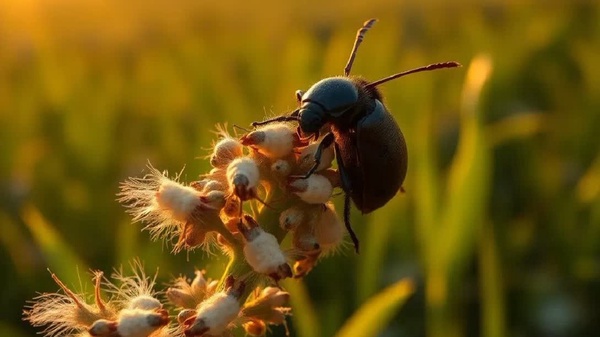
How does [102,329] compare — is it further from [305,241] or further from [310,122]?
[310,122]

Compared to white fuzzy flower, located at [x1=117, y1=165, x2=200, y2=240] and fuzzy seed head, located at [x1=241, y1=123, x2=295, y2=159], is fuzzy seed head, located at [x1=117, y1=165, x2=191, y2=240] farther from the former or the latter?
fuzzy seed head, located at [x1=241, y1=123, x2=295, y2=159]

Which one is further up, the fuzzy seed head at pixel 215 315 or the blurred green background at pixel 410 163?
the blurred green background at pixel 410 163

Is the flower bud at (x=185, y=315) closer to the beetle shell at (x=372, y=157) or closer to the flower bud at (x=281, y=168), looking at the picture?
the flower bud at (x=281, y=168)

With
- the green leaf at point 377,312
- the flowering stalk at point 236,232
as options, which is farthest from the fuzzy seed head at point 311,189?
the green leaf at point 377,312

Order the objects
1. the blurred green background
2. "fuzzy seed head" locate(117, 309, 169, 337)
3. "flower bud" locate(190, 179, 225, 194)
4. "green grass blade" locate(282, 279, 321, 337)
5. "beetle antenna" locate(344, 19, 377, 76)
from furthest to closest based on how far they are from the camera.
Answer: the blurred green background < "green grass blade" locate(282, 279, 321, 337) < "beetle antenna" locate(344, 19, 377, 76) < "flower bud" locate(190, 179, 225, 194) < "fuzzy seed head" locate(117, 309, 169, 337)

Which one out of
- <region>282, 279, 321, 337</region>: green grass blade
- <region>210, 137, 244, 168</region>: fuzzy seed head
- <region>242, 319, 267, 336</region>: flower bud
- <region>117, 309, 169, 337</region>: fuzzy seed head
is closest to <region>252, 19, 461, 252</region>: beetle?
<region>210, 137, 244, 168</region>: fuzzy seed head

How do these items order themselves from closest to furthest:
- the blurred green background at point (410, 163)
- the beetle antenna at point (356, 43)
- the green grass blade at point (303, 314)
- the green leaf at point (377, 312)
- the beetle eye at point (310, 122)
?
the beetle eye at point (310, 122)
the beetle antenna at point (356, 43)
the green leaf at point (377, 312)
the green grass blade at point (303, 314)
the blurred green background at point (410, 163)

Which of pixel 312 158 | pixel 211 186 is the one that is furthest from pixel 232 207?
pixel 312 158

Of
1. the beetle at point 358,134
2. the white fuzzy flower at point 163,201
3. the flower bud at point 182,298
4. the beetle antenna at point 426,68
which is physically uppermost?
the beetle antenna at point 426,68
